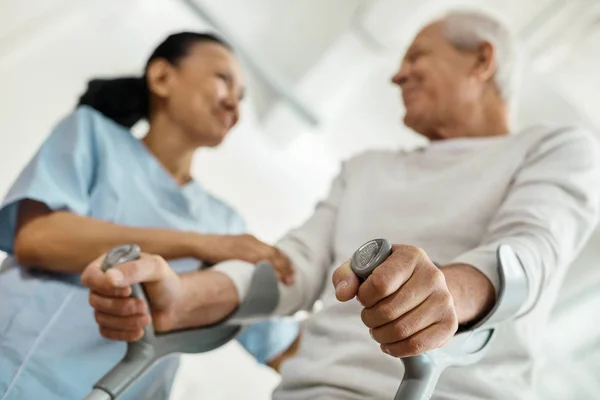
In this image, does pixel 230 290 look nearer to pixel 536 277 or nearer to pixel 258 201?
pixel 536 277

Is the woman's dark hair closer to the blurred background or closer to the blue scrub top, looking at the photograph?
the blue scrub top

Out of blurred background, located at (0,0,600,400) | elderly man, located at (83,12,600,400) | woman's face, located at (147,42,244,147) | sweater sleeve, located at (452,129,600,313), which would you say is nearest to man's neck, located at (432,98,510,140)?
elderly man, located at (83,12,600,400)

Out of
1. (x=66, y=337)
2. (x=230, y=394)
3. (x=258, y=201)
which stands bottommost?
(x=230, y=394)

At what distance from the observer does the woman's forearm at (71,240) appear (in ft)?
2.50

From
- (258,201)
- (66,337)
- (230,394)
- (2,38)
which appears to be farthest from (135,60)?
(66,337)

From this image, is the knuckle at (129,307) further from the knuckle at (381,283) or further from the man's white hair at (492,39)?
the man's white hair at (492,39)

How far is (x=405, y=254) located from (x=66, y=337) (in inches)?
19.7

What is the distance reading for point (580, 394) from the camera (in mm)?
761

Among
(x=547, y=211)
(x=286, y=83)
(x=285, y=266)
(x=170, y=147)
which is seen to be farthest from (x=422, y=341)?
(x=286, y=83)

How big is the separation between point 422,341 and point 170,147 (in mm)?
734

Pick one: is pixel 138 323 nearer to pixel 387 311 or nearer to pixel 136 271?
pixel 136 271

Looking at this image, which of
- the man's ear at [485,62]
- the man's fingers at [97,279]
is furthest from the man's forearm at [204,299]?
the man's ear at [485,62]

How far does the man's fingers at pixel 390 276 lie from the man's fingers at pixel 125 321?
276 millimetres

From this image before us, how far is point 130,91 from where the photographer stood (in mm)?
1115
